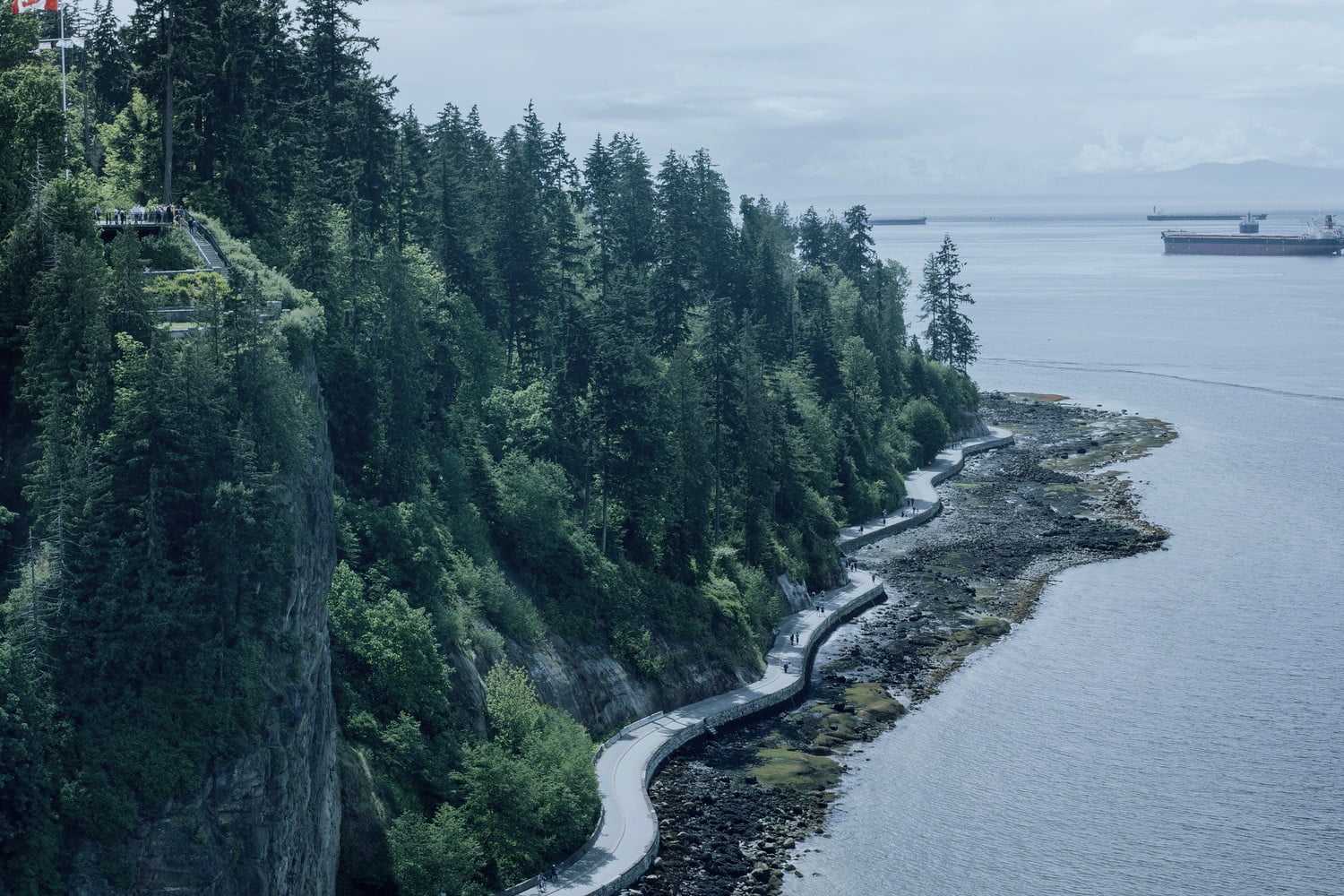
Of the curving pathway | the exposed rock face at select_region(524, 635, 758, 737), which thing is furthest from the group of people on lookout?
the curving pathway

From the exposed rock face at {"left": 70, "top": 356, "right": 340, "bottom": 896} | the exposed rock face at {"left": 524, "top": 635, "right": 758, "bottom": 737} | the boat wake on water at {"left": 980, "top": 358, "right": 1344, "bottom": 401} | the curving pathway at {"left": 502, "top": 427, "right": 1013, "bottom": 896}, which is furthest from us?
the boat wake on water at {"left": 980, "top": 358, "right": 1344, "bottom": 401}

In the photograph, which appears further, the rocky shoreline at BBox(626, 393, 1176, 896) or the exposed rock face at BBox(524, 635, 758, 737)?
the exposed rock face at BBox(524, 635, 758, 737)

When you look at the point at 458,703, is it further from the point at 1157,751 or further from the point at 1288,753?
the point at 1288,753

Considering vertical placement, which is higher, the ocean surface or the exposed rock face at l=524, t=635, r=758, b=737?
the exposed rock face at l=524, t=635, r=758, b=737

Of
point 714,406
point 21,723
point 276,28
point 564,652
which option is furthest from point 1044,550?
point 21,723

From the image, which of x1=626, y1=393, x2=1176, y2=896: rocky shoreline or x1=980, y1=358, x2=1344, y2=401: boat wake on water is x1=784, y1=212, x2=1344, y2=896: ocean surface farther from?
x1=980, y1=358, x2=1344, y2=401: boat wake on water

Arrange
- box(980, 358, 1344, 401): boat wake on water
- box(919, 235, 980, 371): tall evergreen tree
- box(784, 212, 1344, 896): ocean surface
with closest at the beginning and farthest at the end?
box(784, 212, 1344, 896): ocean surface → box(919, 235, 980, 371): tall evergreen tree → box(980, 358, 1344, 401): boat wake on water

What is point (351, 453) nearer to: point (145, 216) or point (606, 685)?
point (145, 216)

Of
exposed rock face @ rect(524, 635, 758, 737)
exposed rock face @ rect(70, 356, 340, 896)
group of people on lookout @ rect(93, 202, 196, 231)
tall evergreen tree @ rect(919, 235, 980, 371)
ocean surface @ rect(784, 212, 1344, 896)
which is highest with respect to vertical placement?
group of people on lookout @ rect(93, 202, 196, 231)
